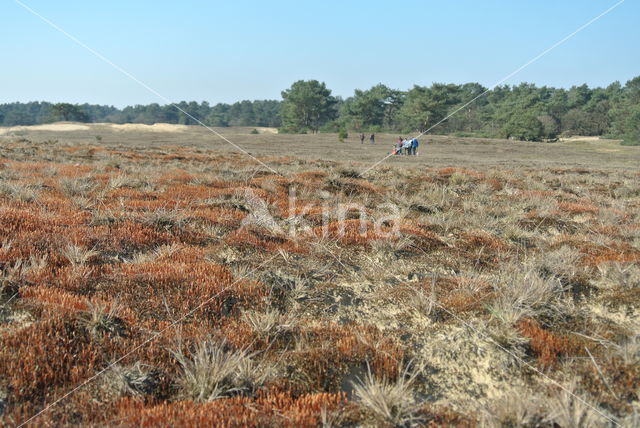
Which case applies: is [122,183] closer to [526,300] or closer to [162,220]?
[162,220]

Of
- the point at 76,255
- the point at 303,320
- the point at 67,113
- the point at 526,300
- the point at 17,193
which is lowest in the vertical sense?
the point at 303,320

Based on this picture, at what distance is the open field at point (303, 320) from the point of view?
99.0 inches

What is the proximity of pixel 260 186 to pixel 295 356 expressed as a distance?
8.21m

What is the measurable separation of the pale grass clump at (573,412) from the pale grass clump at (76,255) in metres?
4.39

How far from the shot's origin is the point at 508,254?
20.2 ft

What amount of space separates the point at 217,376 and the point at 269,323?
2.61 ft

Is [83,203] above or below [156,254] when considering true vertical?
above

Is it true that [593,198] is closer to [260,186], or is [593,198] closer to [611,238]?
[611,238]

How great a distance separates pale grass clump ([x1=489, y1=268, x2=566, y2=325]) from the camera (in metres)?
3.74

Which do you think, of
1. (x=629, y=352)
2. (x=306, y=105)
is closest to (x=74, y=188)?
(x=629, y=352)

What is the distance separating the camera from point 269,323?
11.1 feet

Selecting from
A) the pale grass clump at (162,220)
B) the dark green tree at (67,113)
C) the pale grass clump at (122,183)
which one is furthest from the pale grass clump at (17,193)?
the dark green tree at (67,113)

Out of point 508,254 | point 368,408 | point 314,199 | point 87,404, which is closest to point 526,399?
point 368,408

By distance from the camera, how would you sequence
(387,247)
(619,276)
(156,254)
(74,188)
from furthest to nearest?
(74,188)
(387,247)
(156,254)
(619,276)
